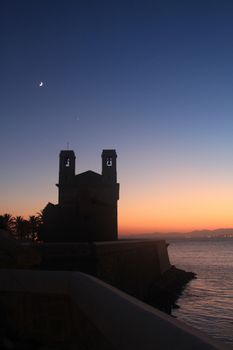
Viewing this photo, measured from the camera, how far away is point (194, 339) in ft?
7.90

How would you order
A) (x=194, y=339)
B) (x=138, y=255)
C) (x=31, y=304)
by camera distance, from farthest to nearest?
(x=138, y=255) → (x=31, y=304) → (x=194, y=339)

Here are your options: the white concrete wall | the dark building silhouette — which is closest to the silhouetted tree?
the dark building silhouette

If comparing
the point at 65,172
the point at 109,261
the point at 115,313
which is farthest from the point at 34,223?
the point at 115,313

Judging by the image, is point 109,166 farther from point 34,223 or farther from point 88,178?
point 34,223

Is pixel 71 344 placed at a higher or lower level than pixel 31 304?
lower

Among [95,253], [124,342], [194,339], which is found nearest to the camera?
[194,339]

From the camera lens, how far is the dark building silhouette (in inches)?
647

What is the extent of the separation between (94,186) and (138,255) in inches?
533

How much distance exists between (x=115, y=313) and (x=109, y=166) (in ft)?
113

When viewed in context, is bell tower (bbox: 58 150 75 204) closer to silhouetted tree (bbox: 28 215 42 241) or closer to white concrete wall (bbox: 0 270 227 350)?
silhouetted tree (bbox: 28 215 42 241)

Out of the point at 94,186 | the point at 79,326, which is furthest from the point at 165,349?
the point at 94,186

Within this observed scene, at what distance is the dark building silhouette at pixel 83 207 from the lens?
1644 centimetres

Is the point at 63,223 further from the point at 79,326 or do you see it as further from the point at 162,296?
the point at 79,326

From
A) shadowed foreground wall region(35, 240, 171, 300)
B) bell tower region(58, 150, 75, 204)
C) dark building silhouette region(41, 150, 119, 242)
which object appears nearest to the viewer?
shadowed foreground wall region(35, 240, 171, 300)
